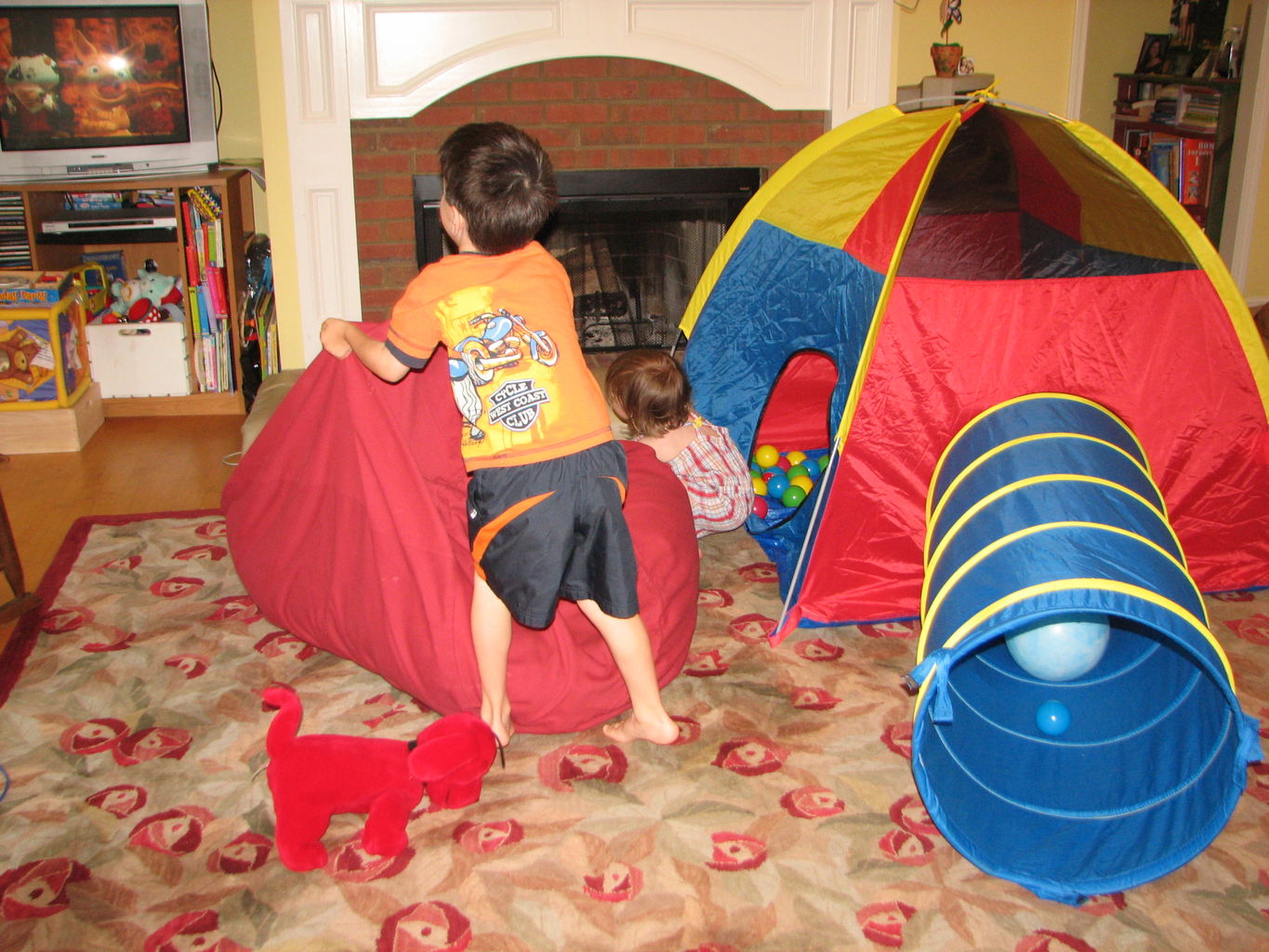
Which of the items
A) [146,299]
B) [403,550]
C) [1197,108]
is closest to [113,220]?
[146,299]

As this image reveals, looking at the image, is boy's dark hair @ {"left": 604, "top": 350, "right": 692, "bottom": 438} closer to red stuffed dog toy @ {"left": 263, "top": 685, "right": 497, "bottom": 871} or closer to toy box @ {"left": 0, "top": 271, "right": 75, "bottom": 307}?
red stuffed dog toy @ {"left": 263, "top": 685, "right": 497, "bottom": 871}

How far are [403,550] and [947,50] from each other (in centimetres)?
246

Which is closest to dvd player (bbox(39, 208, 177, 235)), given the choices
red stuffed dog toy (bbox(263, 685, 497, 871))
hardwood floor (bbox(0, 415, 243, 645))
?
hardwood floor (bbox(0, 415, 243, 645))

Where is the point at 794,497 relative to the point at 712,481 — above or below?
below

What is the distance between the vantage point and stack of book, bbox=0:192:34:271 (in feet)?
11.9

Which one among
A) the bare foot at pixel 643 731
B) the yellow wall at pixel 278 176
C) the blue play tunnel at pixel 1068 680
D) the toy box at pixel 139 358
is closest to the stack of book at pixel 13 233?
the toy box at pixel 139 358

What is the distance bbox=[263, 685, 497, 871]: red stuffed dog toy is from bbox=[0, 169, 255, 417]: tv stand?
7.47ft

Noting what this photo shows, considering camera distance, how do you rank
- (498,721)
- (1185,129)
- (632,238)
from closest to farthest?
(498,721)
(632,238)
(1185,129)

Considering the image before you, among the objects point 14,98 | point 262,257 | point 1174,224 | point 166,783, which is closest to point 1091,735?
point 1174,224

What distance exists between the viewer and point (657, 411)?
263cm

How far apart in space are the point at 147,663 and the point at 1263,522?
239 cm

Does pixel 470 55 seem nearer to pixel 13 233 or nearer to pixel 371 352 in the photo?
pixel 13 233

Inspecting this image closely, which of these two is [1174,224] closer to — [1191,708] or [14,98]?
[1191,708]

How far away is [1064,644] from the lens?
77.3 inches
